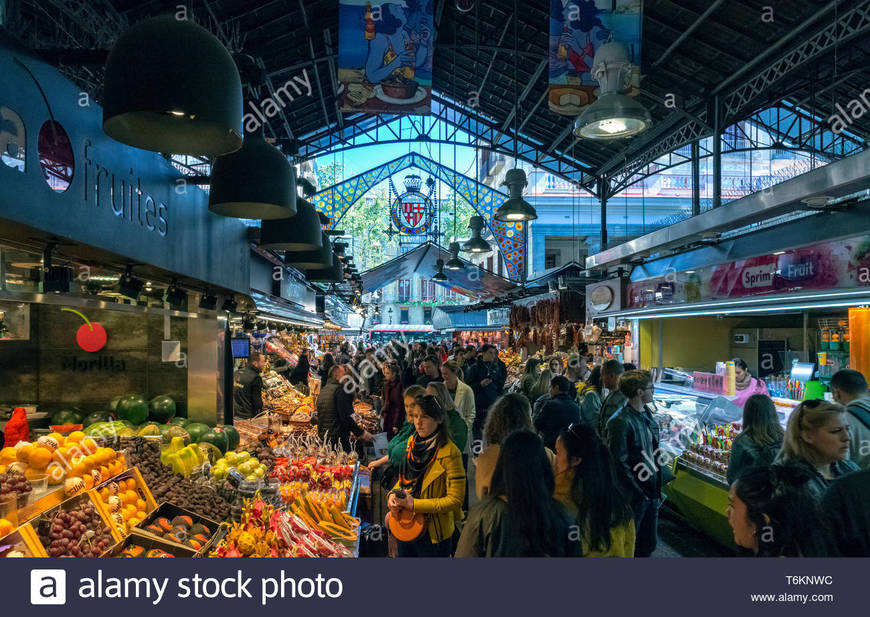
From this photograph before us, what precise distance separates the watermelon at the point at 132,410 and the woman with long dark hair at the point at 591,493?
4655 mm

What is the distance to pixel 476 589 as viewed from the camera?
1756mm

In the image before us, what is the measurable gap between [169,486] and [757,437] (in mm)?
3987

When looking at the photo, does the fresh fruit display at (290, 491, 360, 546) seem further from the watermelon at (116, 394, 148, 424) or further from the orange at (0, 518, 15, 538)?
the watermelon at (116, 394, 148, 424)

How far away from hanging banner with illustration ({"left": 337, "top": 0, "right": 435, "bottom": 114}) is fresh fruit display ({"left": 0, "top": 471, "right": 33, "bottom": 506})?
5.13m

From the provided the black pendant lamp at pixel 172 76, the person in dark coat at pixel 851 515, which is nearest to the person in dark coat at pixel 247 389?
the black pendant lamp at pixel 172 76

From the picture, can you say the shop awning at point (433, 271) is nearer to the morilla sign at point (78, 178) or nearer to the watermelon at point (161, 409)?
the watermelon at point (161, 409)

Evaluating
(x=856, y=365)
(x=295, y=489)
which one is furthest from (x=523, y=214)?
(x=295, y=489)

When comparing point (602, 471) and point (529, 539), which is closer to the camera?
point (529, 539)

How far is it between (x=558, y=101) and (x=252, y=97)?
180 inches

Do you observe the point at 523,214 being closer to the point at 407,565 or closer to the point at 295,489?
the point at 295,489

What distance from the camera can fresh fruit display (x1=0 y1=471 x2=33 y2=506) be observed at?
2795 millimetres

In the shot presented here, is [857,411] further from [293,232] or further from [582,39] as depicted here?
[582,39]

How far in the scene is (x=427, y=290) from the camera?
38938 mm

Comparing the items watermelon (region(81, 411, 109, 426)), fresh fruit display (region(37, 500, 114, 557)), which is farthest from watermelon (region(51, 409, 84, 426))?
fresh fruit display (region(37, 500, 114, 557))
